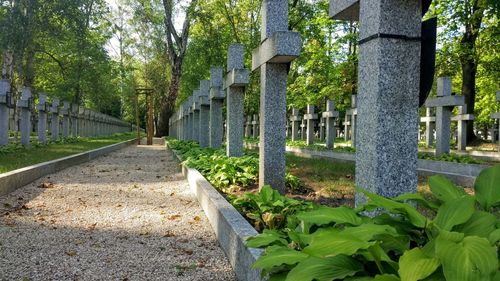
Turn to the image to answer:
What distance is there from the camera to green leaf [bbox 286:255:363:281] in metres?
1.69

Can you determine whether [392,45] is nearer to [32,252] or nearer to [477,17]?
[32,252]

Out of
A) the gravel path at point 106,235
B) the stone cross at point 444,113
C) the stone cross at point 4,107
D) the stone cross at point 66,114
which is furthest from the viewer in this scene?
the stone cross at point 66,114

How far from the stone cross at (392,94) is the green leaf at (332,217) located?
1.07 m

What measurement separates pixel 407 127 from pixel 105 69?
26.1 m

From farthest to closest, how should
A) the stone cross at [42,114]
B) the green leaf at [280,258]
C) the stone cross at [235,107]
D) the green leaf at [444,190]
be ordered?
the stone cross at [42,114], the stone cross at [235,107], the green leaf at [444,190], the green leaf at [280,258]

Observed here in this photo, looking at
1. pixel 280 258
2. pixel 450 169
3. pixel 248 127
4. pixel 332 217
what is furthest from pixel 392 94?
pixel 248 127

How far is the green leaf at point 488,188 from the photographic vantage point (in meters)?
2.06

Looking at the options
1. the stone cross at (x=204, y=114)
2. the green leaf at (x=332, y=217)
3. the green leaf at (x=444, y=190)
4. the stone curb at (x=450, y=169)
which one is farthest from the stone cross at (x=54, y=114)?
the green leaf at (x=444, y=190)

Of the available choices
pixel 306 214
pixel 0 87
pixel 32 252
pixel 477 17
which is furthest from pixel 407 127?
pixel 477 17

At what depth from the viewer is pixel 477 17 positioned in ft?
54.9

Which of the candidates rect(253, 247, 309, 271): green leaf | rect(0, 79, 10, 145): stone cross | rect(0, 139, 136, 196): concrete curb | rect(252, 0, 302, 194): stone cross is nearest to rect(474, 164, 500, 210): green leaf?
rect(253, 247, 309, 271): green leaf

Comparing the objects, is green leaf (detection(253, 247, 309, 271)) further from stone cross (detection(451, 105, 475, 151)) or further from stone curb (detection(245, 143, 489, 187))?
stone cross (detection(451, 105, 475, 151))

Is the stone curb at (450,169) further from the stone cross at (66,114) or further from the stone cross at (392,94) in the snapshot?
the stone cross at (66,114)

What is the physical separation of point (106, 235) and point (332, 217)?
3621 mm
